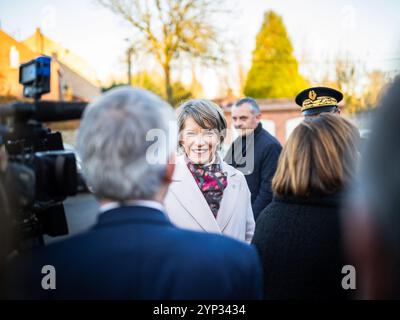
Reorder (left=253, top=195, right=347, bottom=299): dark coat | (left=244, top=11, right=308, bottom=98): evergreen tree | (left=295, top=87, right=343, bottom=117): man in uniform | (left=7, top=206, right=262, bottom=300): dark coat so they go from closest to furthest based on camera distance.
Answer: (left=7, top=206, right=262, bottom=300): dark coat, (left=253, top=195, right=347, bottom=299): dark coat, (left=295, top=87, right=343, bottom=117): man in uniform, (left=244, top=11, right=308, bottom=98): evergreen tree

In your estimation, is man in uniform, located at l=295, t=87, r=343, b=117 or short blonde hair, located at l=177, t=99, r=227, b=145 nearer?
short blonde hair, located at l=177, t=99, r=227, b=145

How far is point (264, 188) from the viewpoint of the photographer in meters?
3.72

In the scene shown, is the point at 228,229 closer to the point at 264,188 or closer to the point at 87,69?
the point at 264,188

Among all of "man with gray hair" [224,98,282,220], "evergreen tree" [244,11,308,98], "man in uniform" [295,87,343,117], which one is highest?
"evergreen tree" [244,11,308,98]

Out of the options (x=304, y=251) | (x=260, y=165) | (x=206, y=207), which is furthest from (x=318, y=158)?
(x=260, y=165)

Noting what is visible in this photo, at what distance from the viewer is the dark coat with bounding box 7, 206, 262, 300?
1.10 m

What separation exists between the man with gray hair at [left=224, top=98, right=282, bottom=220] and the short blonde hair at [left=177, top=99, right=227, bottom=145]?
114 cm

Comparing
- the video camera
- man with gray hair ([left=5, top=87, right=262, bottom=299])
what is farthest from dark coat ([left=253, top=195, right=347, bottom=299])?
the video camera

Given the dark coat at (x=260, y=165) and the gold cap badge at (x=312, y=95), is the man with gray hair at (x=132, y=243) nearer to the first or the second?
the dark coat at (x=260, y=165)

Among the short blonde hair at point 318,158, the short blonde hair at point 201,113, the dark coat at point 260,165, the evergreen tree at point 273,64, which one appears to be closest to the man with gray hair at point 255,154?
the dark coat at point 260,165

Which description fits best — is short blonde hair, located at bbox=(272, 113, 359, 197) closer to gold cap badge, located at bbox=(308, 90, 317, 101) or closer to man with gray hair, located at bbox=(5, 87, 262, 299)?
man with gray hair, located at bbox=(5, 87, 262, 299)

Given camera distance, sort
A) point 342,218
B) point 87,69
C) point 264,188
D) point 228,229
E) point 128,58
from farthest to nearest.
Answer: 1. point 87,69
2. point 128,58
3. point 264,188
4. point 228,229
5. point 342,218
